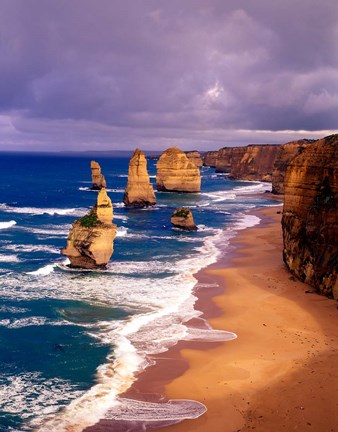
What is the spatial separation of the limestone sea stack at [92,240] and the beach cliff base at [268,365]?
37.3 feet

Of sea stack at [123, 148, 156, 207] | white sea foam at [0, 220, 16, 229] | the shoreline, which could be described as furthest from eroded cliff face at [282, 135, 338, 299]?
sea stack at [123, 148, 156, 207]

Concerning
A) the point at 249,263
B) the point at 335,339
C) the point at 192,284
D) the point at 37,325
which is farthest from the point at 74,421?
the point at 249,263

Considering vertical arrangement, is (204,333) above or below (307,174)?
below

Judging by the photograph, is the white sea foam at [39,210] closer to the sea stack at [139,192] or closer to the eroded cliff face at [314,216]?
the sea stack at [139,192]

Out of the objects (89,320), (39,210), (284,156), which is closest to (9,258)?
(89,320)

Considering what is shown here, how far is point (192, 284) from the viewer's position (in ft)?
140

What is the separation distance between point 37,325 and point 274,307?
1653 cm

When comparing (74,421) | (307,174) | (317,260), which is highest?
(307,174)

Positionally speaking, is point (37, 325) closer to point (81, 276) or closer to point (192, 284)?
A: point (81, 276)

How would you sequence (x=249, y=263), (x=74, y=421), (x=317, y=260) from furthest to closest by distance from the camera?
1. (x=249, y=263)
2. (x=317, y=260)
3. (x=74, y=421)

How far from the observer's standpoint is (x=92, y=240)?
4441cm

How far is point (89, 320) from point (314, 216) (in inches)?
736

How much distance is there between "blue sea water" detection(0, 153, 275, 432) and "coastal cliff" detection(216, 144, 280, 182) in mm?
90420

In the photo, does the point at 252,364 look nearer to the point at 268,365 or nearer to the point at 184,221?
the point at 268,365
